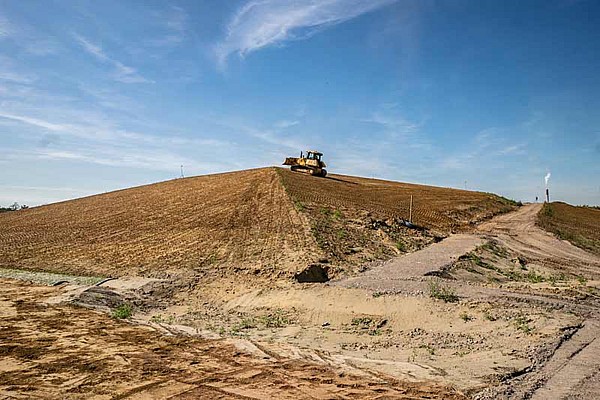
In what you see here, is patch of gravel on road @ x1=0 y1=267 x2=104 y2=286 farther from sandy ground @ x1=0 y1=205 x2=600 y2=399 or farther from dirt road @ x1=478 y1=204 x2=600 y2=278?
dirt road @ x1=478 y1=204 x2=600 y2=278

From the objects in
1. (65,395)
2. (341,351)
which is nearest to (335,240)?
(341,351)

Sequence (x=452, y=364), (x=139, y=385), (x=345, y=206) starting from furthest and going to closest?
1. (x=345, y=206)
2. (x=452, y=364)
3. (x=139, y=385)

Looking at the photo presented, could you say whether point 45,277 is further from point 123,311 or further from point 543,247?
point 543,247

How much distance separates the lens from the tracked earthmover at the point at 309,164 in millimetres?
46000

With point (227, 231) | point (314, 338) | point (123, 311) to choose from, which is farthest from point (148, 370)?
point (227, 231)

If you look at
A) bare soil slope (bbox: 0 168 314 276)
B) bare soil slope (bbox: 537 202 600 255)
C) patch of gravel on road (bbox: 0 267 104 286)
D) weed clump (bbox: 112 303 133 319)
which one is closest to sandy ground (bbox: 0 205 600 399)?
weed clump (bbox: 112 303 133 319)

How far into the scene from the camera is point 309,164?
4628cm

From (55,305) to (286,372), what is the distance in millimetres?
7711

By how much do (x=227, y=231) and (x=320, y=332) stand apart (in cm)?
1093

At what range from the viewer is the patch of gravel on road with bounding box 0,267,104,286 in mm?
15470

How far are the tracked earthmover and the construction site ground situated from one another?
27.1 m

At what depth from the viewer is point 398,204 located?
32.8m

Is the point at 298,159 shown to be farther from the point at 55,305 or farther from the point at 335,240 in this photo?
the point at 55,305

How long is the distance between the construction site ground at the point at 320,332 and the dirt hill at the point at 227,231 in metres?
0.72
